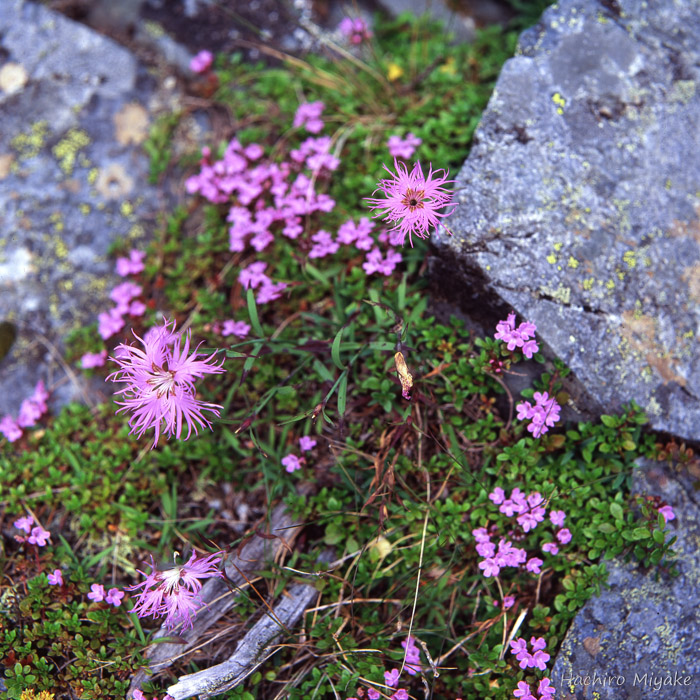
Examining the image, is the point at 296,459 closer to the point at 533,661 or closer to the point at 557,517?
the point at 557,517

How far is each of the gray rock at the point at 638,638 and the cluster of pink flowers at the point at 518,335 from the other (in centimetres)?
120

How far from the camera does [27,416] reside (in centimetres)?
369

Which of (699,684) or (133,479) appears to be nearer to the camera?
(699,684)

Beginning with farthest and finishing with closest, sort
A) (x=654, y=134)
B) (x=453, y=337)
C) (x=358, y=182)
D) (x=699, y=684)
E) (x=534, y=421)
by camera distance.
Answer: (x=358, y=182), (x=654, y=134), (x=453, y=337), (x=534, y=421), (x=699, y=684)

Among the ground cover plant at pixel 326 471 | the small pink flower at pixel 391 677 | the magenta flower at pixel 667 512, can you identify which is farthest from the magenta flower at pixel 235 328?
the magenta flower at pixel 667 512

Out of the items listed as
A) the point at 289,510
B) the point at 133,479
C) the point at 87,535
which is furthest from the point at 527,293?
the point at 87,535

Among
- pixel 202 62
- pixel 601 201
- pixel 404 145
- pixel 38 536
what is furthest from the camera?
pixel 202 62

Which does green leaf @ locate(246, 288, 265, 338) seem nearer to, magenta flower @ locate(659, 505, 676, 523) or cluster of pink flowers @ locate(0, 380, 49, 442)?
cluster of pink flowers @ locate(0, 380, 49, 442)

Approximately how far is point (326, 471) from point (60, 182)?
2.91 meters

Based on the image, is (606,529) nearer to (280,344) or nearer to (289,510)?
(289,510)

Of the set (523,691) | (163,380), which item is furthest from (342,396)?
(523,691)

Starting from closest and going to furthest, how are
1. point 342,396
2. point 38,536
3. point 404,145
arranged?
1. point 342,396
2. point 38,536
3. point 404,145

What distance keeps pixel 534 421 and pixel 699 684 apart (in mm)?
1485

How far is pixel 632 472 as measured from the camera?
10.4ft
